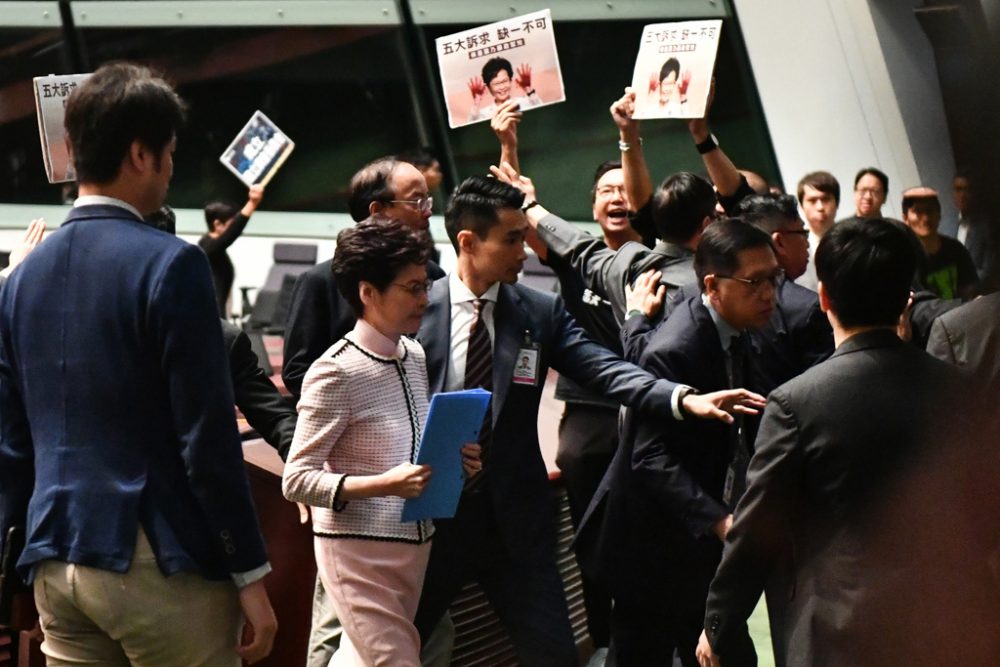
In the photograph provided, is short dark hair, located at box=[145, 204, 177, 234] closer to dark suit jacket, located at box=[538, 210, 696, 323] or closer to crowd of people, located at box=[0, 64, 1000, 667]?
crowd of people, located at box=[0, 64, 1000, 667]

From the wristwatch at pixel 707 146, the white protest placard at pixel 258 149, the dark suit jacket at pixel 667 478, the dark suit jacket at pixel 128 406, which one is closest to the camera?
the dark suit jacket at pixel 128 406

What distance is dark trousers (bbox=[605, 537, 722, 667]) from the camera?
9.84 feet

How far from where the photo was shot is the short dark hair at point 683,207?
3.44m

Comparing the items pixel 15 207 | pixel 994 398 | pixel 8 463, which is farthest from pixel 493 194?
pixel 15 207

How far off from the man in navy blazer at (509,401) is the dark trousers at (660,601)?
0.82ft

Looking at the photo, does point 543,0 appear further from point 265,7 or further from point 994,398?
point 994,398

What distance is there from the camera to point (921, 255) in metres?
3.04

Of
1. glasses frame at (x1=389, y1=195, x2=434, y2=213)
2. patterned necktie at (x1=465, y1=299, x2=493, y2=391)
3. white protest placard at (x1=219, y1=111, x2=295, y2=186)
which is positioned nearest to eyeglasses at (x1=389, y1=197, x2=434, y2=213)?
glasses frame at (x1=389, y1=195, x2=434, y2=213)

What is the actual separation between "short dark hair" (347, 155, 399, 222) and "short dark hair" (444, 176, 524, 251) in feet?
0.87

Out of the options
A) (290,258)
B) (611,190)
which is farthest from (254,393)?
(290,258)

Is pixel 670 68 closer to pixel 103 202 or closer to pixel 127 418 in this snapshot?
pixel 103 202

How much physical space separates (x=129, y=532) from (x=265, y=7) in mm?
9361

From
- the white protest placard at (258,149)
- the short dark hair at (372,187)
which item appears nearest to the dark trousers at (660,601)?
the short dark hair at (372,187)

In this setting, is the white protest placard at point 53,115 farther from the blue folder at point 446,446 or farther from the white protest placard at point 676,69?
the white protest placard at point 676,69
